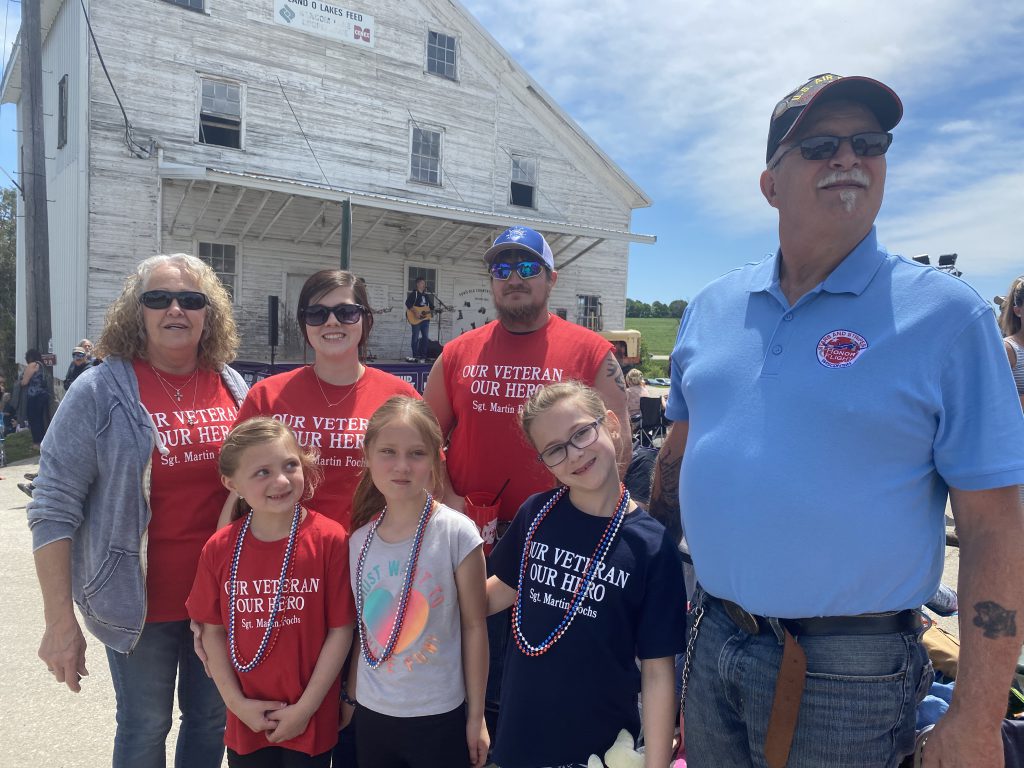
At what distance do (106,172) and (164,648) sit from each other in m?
12.4

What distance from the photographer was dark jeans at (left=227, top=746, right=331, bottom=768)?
2.16 meters

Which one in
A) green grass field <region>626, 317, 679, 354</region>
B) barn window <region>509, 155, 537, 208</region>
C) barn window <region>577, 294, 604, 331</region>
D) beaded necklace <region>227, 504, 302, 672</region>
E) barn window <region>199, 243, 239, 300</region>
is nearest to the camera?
beaded necklace <region>227, 504, 302, 672</region>

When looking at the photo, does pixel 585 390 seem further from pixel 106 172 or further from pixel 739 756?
pixel 106 172

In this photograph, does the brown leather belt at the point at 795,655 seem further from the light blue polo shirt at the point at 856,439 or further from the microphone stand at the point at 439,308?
the microphone stand at the point at 439,308

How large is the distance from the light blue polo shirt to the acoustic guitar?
1363cm

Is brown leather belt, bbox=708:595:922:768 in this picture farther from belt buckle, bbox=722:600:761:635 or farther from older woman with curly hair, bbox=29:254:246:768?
older woman with curly hair, bbox=29:254:246:768

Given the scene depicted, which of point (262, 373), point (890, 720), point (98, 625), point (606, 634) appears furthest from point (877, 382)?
point (262, 373)

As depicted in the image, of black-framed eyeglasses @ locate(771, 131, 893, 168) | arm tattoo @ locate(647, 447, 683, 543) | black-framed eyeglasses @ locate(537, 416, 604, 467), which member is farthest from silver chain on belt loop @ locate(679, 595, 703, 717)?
black-framed eyeglasses @ locate(771, 131, 893, 168)

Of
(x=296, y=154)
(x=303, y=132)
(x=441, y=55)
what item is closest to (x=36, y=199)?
(x=296, y=154)

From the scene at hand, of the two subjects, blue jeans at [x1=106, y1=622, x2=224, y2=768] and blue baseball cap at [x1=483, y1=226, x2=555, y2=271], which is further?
blue baseball cap at [x1=483, y1=226, x2=555, y2=271]

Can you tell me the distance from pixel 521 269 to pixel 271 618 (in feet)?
5.15

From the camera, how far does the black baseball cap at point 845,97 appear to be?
160cm

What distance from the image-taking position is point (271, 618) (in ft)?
7.13

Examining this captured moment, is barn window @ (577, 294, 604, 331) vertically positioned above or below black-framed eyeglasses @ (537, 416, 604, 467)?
above
